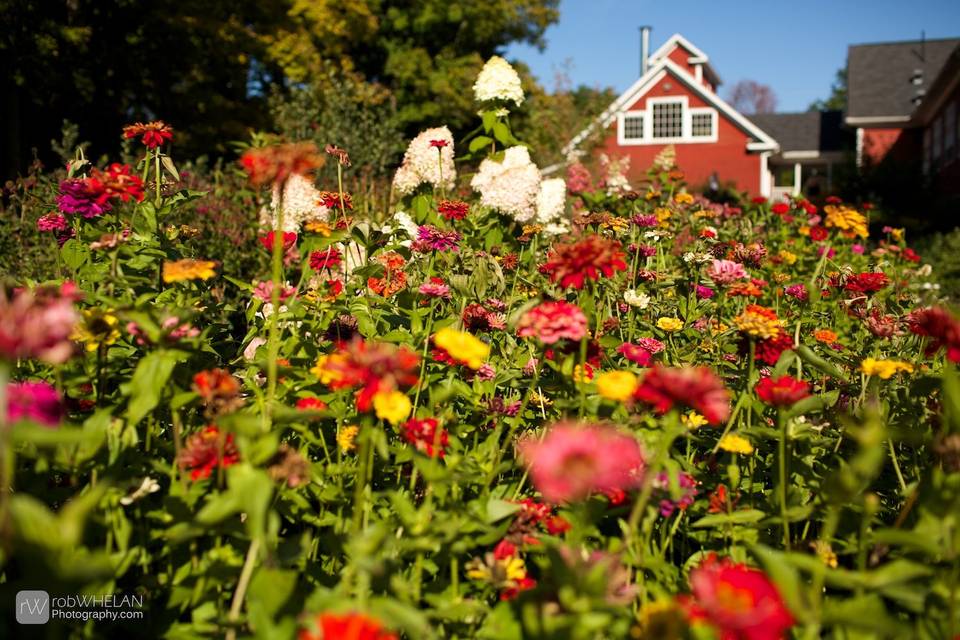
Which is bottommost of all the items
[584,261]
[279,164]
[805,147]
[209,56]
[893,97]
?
[584,261]

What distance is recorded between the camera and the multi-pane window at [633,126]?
91.7 ft

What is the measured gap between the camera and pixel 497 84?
15.3 ft

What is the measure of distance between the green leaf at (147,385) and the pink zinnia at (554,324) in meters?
0.84

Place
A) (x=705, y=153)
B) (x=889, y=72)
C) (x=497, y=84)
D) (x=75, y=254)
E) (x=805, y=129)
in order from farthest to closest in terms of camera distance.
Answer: (x=805, y=129) → (x=705, y=153) → (x=889, y=72) → (x=497, y=84) → (x=75, y=254)

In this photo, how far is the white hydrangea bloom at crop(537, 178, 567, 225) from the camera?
16.8 feet

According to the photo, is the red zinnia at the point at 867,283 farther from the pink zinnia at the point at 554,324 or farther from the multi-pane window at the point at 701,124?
the multi-pane window at the point at 701,124

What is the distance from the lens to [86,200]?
89.7 inches

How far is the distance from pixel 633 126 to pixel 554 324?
28.0 meters

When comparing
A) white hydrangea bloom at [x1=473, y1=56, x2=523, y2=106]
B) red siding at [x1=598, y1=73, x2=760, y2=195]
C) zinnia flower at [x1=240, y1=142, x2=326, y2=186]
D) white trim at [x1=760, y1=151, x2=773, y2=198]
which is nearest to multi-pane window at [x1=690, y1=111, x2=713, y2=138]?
red siding at [x1=598, y1=73, x2=760, y2=195]

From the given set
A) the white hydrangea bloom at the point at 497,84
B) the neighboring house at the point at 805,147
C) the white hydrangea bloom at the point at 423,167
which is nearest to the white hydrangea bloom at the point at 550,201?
the white hydrangea bloom at the point at 497,84

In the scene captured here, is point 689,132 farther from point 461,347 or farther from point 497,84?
point 461,347

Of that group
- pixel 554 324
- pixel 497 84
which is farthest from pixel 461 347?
pixel 497 84

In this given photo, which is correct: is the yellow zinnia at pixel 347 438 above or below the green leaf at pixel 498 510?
above

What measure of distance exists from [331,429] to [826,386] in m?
1.97
